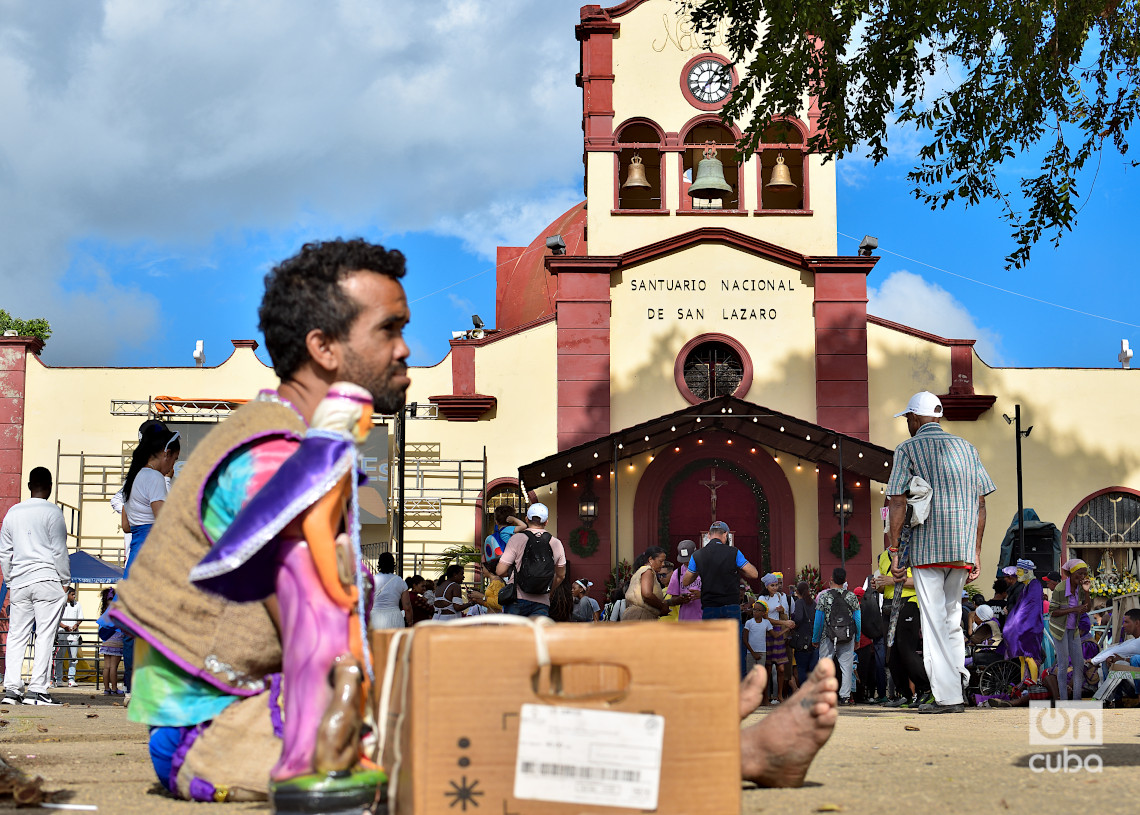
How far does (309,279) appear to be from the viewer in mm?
2641

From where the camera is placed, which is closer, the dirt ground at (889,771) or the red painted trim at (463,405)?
the dirt ground at (889,771)

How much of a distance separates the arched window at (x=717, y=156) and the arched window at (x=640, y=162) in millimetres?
529

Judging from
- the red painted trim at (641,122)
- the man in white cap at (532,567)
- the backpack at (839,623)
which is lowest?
the backpack at (839,623)

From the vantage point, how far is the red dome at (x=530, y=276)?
2845cm

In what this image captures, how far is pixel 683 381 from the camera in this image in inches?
870

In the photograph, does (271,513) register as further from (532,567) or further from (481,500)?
(481,500)

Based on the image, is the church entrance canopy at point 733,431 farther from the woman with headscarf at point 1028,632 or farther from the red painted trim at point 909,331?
the woman with headscarf at point 1028,632

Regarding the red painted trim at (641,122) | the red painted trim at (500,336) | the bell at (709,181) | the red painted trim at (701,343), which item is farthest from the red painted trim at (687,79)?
the red painted trim at (500,336)

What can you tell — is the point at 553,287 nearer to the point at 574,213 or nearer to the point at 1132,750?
the point at 574,213

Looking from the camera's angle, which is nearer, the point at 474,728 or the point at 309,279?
the point at 474,728

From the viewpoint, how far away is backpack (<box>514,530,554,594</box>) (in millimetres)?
9984

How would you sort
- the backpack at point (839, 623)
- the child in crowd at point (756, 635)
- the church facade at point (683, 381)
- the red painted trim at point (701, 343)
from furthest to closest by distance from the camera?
the red painted trim at point (701, 343) < the church facade at point (683, 381) < the child in crowd at point (756, 635) < the backpack at point (839, 623)

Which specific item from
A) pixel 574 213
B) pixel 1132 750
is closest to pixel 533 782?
pixel 1132 750

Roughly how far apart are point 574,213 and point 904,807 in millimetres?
28828
